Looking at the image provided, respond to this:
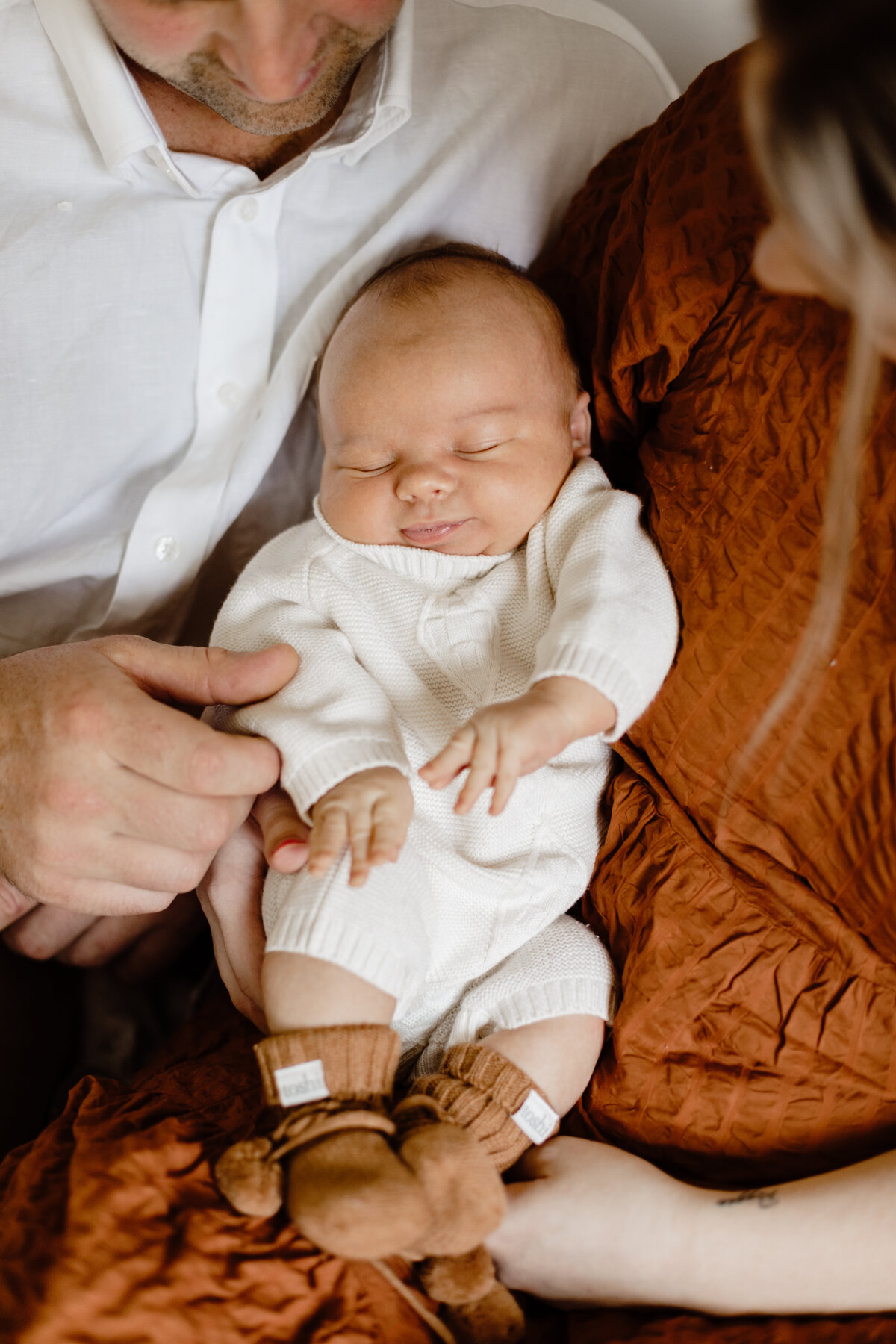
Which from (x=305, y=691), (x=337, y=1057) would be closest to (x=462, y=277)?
(x=305, y=691)

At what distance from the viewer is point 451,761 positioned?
0.77 m

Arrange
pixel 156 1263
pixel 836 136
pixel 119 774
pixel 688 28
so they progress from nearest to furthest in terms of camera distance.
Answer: pixel 836 136 < pixel 156 1263 < pixel 119 774 < pixel 688 28

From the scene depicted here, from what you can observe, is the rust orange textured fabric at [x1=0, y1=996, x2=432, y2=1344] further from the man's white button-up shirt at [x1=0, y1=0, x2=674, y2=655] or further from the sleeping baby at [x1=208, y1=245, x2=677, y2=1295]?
the man's white button-up shirt at [x1=0, y1=0, x2=674, y2=655]

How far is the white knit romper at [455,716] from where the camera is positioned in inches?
34.0

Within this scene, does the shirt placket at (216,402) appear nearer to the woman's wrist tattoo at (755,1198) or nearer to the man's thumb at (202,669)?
the man's thumb at (202,669)

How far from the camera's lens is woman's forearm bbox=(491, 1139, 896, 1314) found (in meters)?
0.81

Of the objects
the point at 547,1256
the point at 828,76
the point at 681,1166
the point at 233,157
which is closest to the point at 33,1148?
the point at 547,1256

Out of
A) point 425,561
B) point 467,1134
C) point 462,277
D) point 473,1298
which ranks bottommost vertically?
point 473,1298

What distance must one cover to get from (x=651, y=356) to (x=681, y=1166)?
2.65 feet

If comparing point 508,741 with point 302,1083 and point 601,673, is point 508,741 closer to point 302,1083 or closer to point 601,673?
point 601,673

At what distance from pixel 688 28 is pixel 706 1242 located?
1.57 m

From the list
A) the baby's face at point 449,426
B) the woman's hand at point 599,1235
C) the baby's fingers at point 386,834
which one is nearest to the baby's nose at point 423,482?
the baby's face at point 449,426

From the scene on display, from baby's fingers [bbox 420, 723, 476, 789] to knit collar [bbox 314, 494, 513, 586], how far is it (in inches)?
12.1

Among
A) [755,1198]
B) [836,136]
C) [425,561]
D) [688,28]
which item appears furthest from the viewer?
[688,28]
